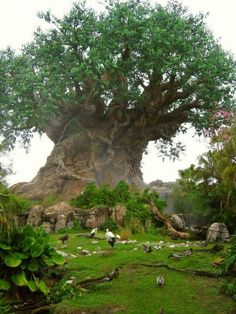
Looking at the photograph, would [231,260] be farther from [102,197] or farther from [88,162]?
[88,162]

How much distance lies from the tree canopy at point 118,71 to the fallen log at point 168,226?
6.76m

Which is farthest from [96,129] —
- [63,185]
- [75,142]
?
[63,185]

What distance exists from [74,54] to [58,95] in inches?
91.3

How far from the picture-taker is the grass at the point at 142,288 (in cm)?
808

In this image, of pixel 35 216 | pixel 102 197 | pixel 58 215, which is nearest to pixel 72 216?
pixel 58 215

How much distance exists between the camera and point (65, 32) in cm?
2530

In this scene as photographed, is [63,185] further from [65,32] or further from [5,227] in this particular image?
[5,227]

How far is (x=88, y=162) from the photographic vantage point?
2783 cm

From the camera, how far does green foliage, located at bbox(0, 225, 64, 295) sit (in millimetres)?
8859

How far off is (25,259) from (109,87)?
1700 centimetres

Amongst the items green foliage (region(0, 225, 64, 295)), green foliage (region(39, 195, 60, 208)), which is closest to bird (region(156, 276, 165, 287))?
green foliage (region(0, 225, 64, 295))

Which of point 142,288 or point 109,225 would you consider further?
point 109,225

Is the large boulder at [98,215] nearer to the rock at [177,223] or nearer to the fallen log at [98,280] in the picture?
the rock at [177,223]

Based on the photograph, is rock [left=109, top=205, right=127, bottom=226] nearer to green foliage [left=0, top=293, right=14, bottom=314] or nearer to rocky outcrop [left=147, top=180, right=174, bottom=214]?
rocky outcrop [left=147, top=180, right=174, bottom=214]
